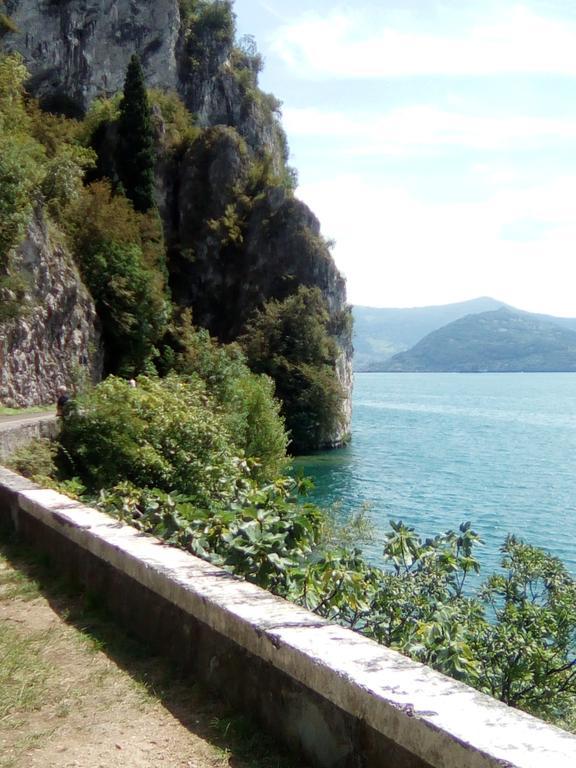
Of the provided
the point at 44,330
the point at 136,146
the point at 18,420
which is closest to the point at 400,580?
the point at 18,420

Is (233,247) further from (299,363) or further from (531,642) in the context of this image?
(531,642)

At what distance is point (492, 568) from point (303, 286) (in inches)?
1486

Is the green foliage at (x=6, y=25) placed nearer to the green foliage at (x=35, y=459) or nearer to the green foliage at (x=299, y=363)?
the green foliage at (x=299, y=363)

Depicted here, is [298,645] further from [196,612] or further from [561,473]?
[561,473]

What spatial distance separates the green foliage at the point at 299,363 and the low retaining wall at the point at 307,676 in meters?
47.8

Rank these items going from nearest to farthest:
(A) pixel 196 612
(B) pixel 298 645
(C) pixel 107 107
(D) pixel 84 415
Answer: (B) pixel 298 645 < (A) pixel 196 612 < (D) pixel 84 415 < (C) pixel 107 107

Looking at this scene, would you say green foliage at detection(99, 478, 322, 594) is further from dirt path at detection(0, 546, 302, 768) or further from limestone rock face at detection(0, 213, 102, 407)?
limestone rock face at detection(0, 213, 102, 407)

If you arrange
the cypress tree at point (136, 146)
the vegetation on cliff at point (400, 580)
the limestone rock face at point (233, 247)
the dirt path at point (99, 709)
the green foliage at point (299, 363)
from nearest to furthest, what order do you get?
the dirt path at point (99, 709)
the vegetation on cliff at point (400, 580)
the cypress tree at point (136, 146)
the green foliage at point (299, 363)
the limestone rock face at point (233, 247)

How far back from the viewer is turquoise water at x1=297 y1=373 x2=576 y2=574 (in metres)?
32.8

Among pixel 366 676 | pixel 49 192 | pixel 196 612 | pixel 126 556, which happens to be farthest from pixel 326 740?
pixel 49 192

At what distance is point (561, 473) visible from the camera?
48.6 m

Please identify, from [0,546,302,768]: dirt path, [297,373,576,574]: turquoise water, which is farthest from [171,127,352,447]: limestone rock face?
[0,546,302,768]: dirt path

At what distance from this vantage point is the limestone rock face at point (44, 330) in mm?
30938

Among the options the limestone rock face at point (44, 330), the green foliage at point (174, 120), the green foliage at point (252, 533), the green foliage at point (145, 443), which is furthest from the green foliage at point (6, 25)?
the green foliage at point (252, 533)
